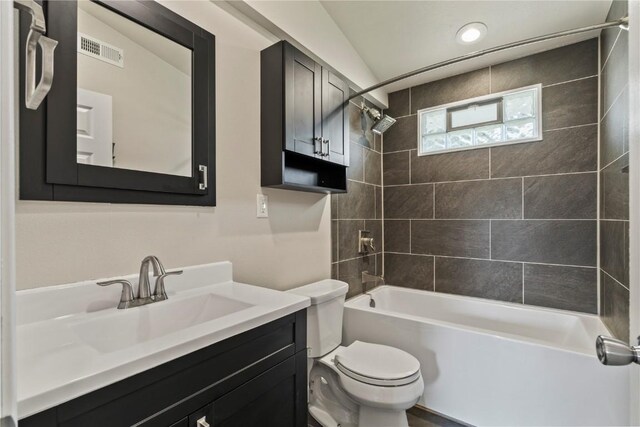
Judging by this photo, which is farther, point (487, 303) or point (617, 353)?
point (487, 303)

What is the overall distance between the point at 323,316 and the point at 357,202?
1.16 meters

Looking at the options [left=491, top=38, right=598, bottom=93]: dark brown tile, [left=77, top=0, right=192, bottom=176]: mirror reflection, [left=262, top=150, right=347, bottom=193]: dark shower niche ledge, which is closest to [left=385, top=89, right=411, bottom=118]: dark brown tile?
[left=491, top=38, right=598, bottom=93]: dark brown tile

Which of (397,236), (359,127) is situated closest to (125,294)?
(359,127)

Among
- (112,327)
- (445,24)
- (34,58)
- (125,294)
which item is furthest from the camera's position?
(445,24)

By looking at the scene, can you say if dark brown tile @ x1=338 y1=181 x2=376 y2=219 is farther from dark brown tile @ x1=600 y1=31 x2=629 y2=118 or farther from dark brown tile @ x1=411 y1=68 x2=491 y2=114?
dark brown tile @ x1=600 y1=31 x2=629 y2=118

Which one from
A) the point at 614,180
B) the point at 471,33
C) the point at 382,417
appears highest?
the point at 471,33

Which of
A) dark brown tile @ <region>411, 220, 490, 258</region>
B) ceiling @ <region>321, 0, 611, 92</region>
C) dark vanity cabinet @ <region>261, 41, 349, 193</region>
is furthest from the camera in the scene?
dark brown tile @ <region>411, 220, 490, 258</region>

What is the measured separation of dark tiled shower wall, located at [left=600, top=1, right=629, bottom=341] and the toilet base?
1.20 m

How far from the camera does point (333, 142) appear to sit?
75.1 inches

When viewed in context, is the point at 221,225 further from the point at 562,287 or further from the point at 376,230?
the point at 562,287

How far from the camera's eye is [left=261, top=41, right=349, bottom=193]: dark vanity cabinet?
157cm

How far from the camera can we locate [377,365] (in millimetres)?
1572

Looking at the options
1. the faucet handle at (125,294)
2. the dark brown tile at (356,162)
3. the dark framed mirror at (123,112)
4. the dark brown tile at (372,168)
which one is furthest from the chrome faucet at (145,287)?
the dark brown tile at (372,168)

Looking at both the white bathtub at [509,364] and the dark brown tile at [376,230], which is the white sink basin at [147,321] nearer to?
the white bathtub at [509,364]
